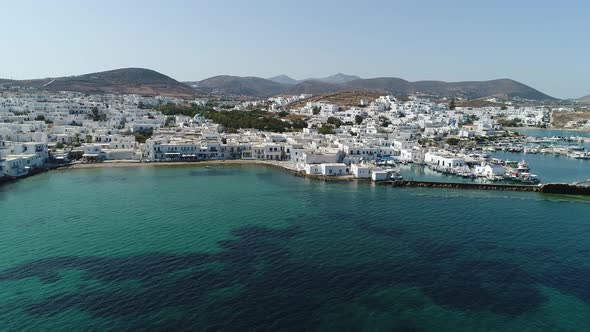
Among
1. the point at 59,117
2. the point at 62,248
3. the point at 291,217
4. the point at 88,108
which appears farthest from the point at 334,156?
the point at 88,108

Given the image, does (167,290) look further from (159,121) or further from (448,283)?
(159,121)

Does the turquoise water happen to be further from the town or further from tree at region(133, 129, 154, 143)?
tree at region(133, 129, 154, 143)

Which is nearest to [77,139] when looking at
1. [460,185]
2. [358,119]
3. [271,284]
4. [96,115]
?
[96,115]

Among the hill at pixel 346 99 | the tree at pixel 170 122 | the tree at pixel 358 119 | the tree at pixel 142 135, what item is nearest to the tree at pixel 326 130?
the tree at pixel 358 119

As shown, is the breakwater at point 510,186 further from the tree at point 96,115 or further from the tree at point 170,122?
the tree at point 96,115

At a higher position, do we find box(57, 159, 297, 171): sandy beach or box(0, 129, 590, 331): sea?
box(57, 159, 297, 171): sandy beach

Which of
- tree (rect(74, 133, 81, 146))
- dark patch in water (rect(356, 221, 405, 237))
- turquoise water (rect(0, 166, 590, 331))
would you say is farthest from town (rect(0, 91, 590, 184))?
dark patch in water (rect(356, 221, 405, 237))

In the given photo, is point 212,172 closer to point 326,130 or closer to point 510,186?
point 326,130
